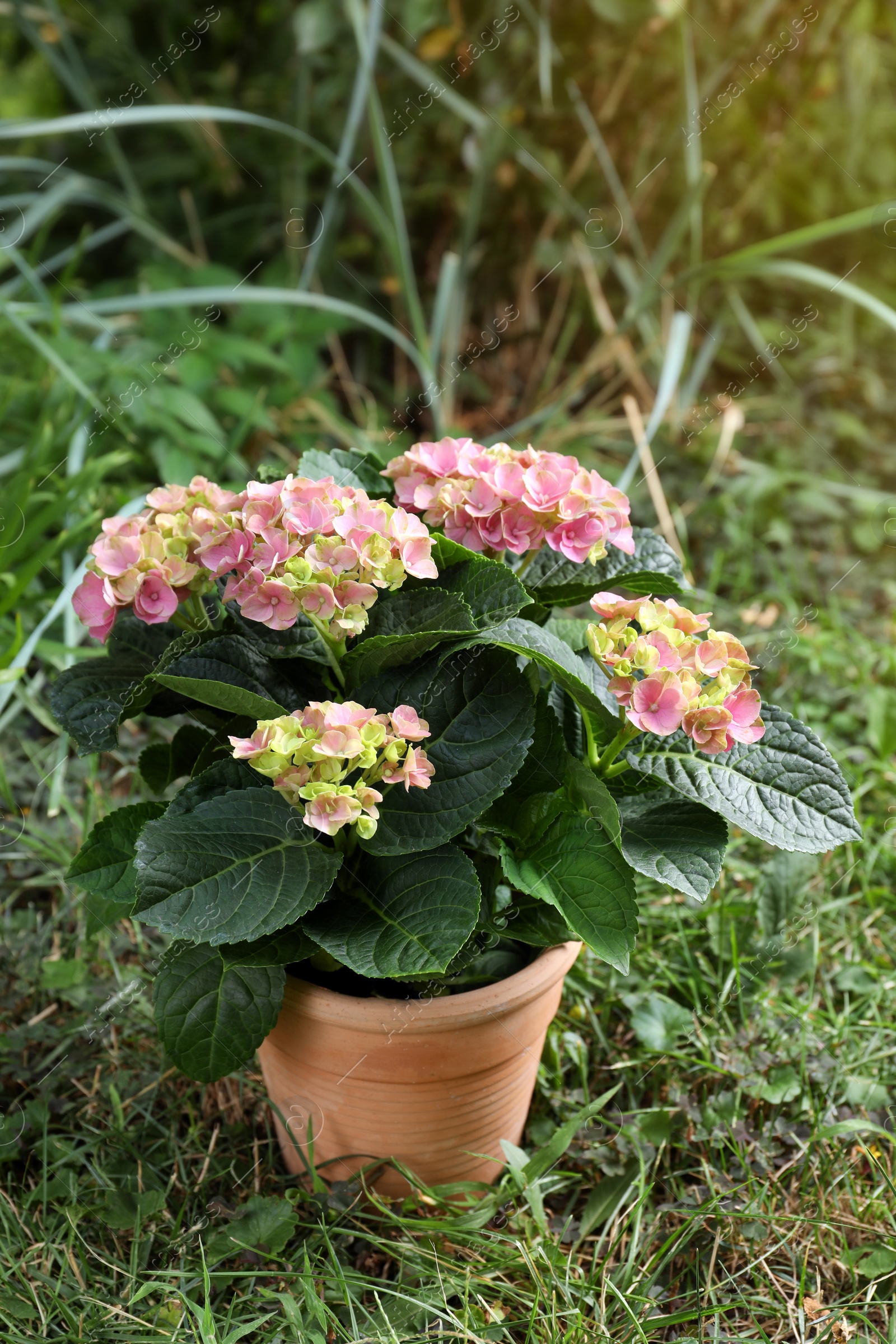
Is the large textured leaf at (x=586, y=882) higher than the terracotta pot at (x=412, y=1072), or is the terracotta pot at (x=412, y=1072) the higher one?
the large textured leaf at (x=586, y=882)

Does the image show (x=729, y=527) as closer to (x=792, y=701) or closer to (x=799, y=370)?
(x=792, y=701)

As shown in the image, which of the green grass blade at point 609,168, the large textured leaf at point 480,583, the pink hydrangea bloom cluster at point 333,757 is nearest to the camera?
the pink hydrangea bloom cluster at point 333,757

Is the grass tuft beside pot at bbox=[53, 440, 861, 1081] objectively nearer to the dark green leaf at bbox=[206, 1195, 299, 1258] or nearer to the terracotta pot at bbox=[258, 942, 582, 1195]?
the terracotta pot at bbox=[258, 942, 582, 1195]

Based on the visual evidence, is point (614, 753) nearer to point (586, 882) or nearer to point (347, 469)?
point (586, 882)

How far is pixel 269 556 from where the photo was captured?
0.82 m

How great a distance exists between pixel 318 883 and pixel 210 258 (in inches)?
91.8

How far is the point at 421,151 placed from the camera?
7.99 ft

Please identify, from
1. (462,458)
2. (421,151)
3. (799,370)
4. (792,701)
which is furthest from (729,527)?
(462,458)

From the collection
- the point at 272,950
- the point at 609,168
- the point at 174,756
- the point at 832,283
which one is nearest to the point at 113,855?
the point at 174,756

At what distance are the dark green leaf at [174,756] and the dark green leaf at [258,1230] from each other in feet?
1.40

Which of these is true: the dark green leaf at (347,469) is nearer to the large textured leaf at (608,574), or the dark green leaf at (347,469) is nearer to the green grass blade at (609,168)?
the large textured leaf at (608,574)

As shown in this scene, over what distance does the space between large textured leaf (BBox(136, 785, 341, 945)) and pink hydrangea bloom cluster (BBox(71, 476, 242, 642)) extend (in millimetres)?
179

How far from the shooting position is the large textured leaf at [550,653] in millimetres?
827

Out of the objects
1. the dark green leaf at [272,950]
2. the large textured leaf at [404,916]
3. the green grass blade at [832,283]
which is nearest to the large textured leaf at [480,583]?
the large textured leaf at [404,916]
